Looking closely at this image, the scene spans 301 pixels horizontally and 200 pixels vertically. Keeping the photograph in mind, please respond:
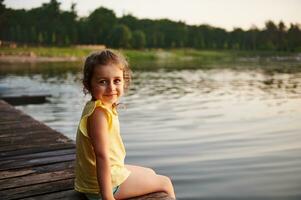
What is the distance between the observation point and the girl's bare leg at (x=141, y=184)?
383 cm

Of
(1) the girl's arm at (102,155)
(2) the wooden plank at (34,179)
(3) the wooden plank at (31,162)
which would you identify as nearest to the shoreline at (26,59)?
(3) the wooden plank at (31,162)

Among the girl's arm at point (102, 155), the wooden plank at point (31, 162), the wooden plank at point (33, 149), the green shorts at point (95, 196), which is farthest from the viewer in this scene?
the wooden plank at point (33, 149)

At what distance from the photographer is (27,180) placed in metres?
4.90

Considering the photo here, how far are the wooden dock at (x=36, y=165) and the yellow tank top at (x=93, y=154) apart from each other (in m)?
0.47

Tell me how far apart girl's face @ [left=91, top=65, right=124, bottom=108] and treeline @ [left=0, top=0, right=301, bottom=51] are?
99270 millimetres

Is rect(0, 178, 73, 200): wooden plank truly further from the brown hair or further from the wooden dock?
the brown hair

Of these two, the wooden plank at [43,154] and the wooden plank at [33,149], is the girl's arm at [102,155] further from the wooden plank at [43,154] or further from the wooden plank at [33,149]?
the wooden plank at [33,149]

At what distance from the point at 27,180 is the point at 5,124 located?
4925mm

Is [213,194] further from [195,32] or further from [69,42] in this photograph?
[195,32]

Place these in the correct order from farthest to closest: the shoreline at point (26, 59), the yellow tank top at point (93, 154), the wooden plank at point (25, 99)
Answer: the shoreline at point (26, 59)
the wooden plank at point (25, 99)
the yellow tank top at point (93, 154)

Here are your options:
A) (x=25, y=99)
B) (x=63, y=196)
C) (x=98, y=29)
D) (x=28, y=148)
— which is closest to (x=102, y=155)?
(x=63, y=196)

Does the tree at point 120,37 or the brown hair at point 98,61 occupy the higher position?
the tree at point 120,37

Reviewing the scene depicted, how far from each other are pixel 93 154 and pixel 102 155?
0.93 ft

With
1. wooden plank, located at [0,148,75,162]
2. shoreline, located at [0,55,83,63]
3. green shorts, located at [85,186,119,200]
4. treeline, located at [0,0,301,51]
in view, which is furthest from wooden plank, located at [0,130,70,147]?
treeline, located at [0,0,301,51]
